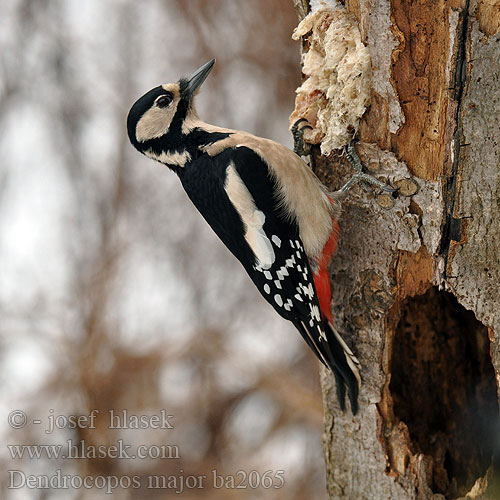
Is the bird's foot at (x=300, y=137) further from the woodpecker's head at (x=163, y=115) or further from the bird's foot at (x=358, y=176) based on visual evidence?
the woodpecker's head at (x=163, y=115)

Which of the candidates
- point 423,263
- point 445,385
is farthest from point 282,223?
point 445,385

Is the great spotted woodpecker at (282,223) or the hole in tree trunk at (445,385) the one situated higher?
the great spotted woodpecker at (282,223)

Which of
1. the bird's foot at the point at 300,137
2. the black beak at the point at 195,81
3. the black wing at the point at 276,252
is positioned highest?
the black beak at the point at 195,81

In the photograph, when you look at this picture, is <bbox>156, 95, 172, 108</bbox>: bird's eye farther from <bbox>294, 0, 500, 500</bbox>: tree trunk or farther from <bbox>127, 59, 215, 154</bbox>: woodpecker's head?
<bbox>294, 0, 500, 500</bbox>: tree trunk

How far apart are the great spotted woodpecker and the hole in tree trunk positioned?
19 centimetres

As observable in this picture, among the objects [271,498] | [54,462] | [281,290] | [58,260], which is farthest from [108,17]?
[271,498]

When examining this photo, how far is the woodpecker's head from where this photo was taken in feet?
6.29

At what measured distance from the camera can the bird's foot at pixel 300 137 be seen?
1938mm

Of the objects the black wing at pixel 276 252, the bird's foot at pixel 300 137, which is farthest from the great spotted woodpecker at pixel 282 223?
the bird's foot at pixel 300 137

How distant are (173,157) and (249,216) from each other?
351 millimetres

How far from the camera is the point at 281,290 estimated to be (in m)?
1.78

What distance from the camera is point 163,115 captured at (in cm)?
195

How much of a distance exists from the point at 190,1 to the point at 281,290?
1644 millimetres

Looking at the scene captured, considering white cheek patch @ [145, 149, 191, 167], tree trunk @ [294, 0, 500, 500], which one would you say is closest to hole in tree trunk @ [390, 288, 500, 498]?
tree trunk @ [294, 0, 500, 500]
